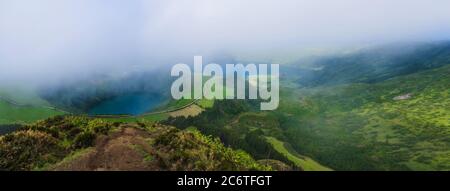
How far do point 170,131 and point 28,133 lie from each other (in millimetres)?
36628

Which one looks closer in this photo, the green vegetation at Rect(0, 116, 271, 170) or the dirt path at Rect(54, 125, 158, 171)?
the dirt path at Rect(54, 125, 158, 171)

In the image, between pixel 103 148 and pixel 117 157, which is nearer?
pixel 117 157

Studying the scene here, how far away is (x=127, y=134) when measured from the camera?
448ft

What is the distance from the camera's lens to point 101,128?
140 metres

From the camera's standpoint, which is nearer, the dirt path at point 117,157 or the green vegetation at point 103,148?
the dirt path at point 117,157

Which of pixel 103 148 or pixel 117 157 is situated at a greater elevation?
pixel 103 148
